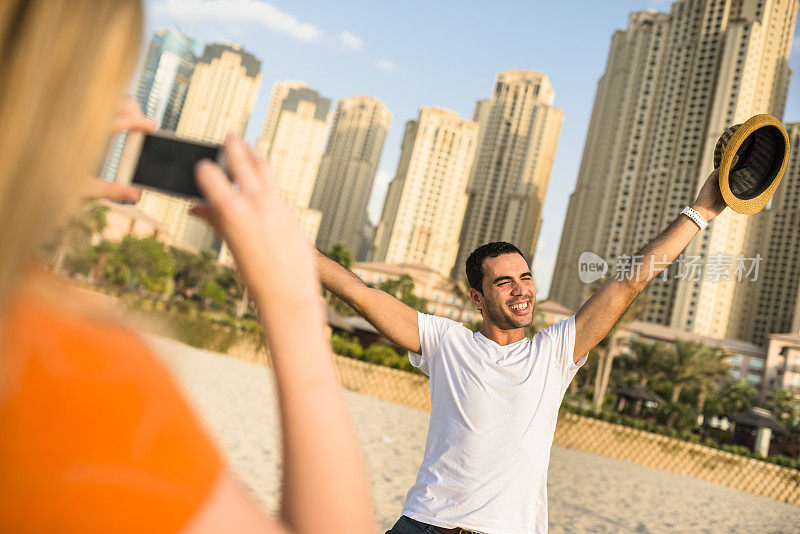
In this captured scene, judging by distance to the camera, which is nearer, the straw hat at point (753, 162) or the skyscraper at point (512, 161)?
the straw hat at point (753, 162)

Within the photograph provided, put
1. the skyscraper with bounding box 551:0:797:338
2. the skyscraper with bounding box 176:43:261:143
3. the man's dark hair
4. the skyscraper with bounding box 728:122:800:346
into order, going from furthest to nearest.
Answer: the skyscraper with bounding box 176:43:261:143, the skyscraper with bounding box 728:122:800:346, the skyscraper with bounding box 551:0:797:338, the man's dark hair

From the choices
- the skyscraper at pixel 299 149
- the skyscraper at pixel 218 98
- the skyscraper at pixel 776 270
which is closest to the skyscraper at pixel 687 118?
the skyscraper at pixel 776 270

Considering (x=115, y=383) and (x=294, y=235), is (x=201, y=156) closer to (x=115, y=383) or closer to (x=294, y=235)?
(x=294, y=235)

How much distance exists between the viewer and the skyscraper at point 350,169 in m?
117

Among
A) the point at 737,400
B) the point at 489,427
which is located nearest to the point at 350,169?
the point at 737,400

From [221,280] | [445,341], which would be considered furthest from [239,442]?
[221,280]

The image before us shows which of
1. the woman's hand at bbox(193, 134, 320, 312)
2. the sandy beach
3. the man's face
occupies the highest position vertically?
the man's face

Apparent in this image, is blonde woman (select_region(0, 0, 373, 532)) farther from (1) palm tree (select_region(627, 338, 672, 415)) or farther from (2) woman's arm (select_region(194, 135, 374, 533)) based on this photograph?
(1) palm tree (select_region(627, 338, 672, 415))

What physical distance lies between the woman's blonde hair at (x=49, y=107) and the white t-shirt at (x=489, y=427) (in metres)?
1.66

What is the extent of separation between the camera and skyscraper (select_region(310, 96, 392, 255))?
116938 mm

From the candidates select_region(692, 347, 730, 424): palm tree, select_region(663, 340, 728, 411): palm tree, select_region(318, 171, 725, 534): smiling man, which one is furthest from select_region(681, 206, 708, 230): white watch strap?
select_region(692, 347, 730, 424): palm tree

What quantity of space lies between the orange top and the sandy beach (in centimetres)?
504

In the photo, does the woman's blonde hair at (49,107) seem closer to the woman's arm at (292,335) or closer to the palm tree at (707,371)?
the woman's arm at (292,335)

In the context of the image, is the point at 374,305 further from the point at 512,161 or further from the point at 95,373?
the point at 512,161
